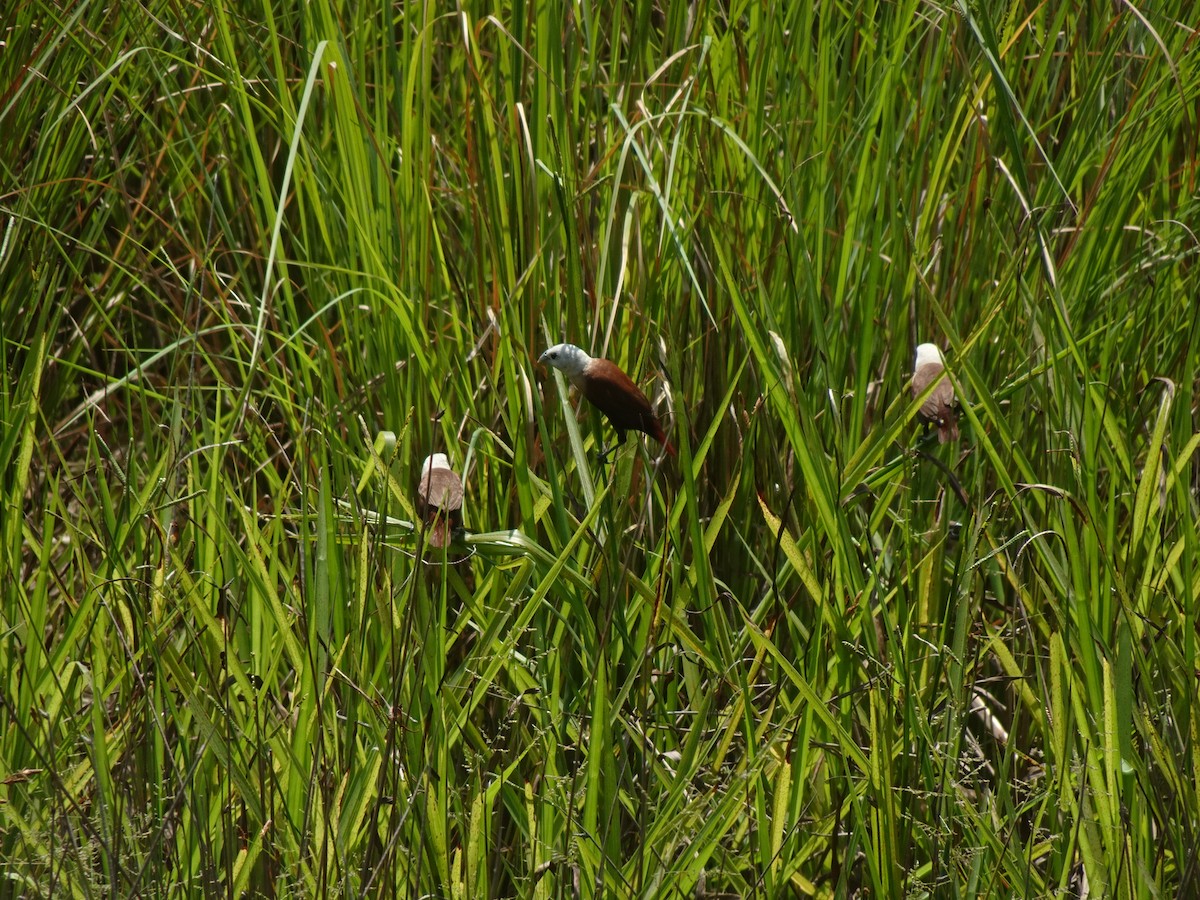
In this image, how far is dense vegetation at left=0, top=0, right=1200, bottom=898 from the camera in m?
1.20

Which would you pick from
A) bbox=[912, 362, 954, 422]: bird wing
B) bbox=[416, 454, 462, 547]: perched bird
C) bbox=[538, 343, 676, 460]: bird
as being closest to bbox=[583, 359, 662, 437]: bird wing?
bbox=[538, 343, 676, 460]: bird

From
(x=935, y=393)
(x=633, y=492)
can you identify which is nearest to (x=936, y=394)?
(x=935, y=393)

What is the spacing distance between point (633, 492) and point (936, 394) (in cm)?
41

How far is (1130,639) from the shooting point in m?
1.18

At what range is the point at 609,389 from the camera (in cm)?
141

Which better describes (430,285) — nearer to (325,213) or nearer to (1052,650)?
(325,213)

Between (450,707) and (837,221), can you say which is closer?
(450,707)

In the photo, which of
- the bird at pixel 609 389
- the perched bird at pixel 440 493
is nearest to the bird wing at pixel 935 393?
the bird at pixel 609 389

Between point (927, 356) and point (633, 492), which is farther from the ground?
point (927, 356)

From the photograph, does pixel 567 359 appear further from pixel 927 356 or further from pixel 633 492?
pixel 927 356

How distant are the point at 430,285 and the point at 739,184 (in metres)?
0.46

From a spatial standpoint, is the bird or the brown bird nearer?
the bird

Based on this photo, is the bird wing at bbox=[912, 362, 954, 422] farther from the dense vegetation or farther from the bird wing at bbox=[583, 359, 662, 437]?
the bird wing at bbox=[583, 359, 662, 437]

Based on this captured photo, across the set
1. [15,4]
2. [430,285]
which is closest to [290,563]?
[430,285]
